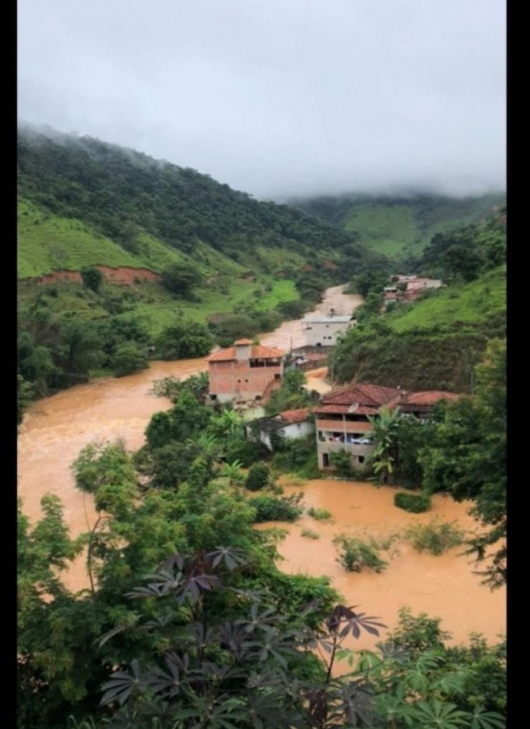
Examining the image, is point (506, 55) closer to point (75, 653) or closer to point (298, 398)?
point (75, 653)

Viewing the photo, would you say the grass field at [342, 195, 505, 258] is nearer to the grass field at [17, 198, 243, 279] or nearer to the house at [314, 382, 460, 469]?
the grass field at [17, 198, 243, 279]

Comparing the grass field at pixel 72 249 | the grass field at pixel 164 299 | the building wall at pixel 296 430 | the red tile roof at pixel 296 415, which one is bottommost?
the building wall at pixel 296 430

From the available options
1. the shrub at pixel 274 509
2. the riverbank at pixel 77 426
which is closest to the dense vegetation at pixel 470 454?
the shrub at pixel 274 509

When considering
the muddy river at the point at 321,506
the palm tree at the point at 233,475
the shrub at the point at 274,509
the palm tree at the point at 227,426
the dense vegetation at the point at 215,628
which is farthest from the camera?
the palm tree at the point at 227,426

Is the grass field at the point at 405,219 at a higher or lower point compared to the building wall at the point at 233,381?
higher

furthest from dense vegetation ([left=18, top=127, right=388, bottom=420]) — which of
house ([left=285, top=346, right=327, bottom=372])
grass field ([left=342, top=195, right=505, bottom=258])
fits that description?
house ([left=285, top=346, right=327, bottom=372])

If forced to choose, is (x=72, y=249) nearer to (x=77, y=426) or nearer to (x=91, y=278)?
(x=91, y=278)

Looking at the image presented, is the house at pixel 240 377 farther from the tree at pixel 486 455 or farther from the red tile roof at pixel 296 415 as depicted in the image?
the tree at pixel 486 455
